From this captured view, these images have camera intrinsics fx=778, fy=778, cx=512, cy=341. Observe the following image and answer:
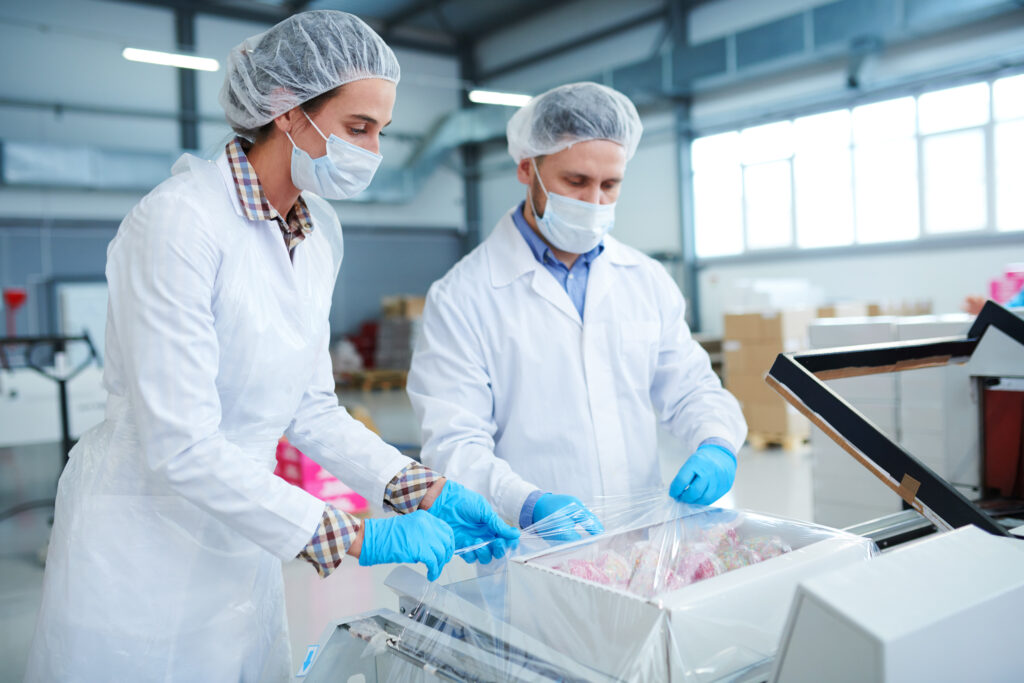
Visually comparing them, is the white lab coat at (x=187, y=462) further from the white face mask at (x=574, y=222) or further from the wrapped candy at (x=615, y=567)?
the white face mask at (x=574, y=222)

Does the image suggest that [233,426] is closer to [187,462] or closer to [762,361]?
[187,462]

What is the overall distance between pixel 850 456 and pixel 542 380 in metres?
1.96

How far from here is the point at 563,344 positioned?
1.80m

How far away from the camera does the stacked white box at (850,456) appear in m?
3.17

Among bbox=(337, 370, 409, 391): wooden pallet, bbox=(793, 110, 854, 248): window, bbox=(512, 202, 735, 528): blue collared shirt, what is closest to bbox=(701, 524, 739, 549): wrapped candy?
bbox=(512, 202, 735, 528): blue collared shirt

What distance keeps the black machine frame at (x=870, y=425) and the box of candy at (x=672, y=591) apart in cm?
11

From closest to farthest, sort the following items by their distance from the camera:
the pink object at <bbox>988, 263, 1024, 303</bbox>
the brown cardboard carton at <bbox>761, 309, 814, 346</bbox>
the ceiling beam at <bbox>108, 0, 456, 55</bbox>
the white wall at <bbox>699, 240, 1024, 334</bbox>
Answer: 1. the pink object at <bbox>988, 263, 1024, 303</bbox>
2. the brown cardboard carton at <bbox>761, 309, 814, 346</bbox>
3. the white wall at <bbox>699, 240, 1024, 334</bbox>
4. the ceiling beam at <bbox>108, 0, 456, 55</bbox>

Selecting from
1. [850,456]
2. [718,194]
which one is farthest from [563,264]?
[718,194]

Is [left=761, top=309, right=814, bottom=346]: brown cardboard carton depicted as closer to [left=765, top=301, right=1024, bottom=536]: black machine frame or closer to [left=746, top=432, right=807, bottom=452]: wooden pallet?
[left=746, top=432, right=807, bottom=452]: wooden pallet

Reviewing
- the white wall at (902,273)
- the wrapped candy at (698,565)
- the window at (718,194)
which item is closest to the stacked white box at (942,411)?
the wrapped candy at (698,565)

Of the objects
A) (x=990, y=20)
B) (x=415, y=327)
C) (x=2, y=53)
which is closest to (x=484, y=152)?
(x=415, y=327)

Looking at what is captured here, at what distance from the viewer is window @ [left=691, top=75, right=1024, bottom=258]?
7238mm

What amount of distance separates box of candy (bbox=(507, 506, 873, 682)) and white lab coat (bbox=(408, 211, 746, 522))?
0.47 metres

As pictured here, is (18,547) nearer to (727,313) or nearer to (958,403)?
(958,403)
